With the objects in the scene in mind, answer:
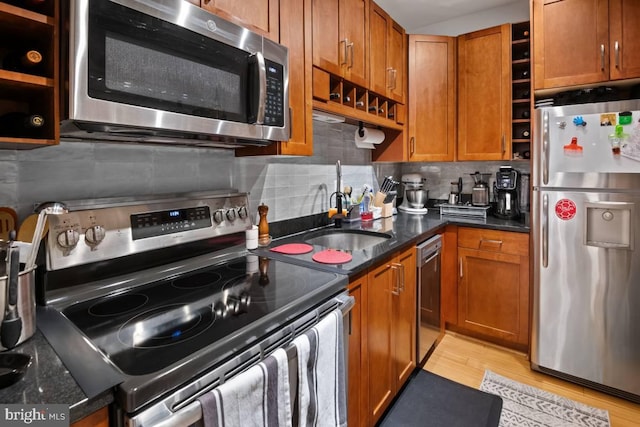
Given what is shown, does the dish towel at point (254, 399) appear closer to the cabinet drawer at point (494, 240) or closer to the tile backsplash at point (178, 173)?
the tile backsplash at point (178, 173)

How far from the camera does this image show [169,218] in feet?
4.15

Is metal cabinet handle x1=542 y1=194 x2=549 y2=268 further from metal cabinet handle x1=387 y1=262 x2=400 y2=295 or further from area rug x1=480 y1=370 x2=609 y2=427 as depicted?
metal cabinet handle x1=387 y1=262 x2=400 y2=295

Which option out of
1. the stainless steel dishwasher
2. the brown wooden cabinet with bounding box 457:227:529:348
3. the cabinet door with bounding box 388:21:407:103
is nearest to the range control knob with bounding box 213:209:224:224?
the stainless steel dishwasher

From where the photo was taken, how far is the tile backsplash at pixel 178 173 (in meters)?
1.01

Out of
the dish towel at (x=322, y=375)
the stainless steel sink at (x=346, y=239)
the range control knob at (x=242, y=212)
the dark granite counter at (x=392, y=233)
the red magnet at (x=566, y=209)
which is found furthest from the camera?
the stainless steel sink at (x=346, y=239)

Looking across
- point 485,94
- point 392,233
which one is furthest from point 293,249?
point 485,94

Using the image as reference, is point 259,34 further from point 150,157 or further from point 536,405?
point 536,405

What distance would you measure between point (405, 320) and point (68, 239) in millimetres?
1571

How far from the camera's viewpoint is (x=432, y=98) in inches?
103

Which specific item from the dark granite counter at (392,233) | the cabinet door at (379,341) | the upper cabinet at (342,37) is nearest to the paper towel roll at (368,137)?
the upper cabinet at (342,37)

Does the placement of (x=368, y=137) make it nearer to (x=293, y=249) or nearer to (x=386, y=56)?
(x=386, y=56)

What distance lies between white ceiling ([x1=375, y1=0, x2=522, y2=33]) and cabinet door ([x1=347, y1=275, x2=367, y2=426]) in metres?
2.19

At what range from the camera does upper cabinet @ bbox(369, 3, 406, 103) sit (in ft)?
6.90

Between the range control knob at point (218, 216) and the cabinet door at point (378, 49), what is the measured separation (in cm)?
126
